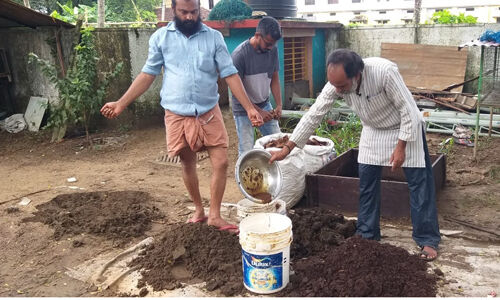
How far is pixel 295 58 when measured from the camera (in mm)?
9172

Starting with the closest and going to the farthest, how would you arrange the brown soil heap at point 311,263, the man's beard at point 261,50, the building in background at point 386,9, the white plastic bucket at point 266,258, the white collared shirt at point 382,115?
the white plastic bucket at point 266,258
the brown soil heap at point 311,263
the white collared shirt at point 382,115
the man's beard at point 261,50
the building in background at point 386,9

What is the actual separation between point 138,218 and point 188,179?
0.83 m

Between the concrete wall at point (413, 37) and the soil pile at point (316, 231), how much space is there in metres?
5.61

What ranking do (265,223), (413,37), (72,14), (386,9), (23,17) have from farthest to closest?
(386,9), (72,14), (413,37), (23,17), (265,223)

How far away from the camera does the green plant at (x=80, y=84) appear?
784 cm

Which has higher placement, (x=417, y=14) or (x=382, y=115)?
(x=417, y=14)

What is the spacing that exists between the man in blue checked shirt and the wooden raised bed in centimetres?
107

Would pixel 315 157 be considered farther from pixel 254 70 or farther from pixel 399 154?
pixel 399 154

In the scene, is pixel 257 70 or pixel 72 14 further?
pixel 72 14

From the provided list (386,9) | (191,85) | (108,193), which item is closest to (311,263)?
(191,85)

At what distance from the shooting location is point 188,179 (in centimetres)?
413

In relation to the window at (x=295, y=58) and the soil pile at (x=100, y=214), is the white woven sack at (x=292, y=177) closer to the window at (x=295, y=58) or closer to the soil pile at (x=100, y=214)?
the soil pile at (x=100, y=214)

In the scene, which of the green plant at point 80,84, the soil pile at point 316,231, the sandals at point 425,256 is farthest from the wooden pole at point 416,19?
the sandals at point 425,256

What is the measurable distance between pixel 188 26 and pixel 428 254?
8.81 feet
